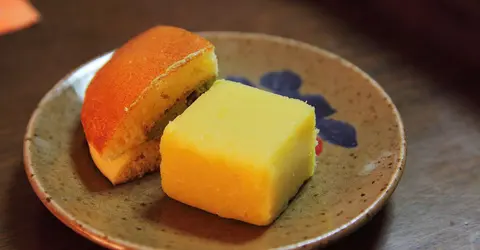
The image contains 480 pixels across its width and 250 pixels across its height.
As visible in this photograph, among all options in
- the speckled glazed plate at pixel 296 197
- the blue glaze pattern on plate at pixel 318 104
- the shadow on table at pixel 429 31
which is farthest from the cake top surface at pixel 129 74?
the shadow on table at pixel 429 31

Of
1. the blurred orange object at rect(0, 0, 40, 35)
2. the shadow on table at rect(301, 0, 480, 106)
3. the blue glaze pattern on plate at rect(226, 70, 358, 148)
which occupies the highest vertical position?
the blurred orange object at rect(0, 0, 40, 35)

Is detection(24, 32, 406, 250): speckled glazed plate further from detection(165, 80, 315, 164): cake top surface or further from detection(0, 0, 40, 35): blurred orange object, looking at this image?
detection(0, 0, 40, 35): blurred orange object

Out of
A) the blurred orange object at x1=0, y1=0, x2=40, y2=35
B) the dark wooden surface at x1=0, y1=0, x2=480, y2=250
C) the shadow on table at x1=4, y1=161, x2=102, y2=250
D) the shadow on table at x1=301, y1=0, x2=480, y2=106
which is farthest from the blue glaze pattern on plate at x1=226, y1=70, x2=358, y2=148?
the blurred orange object at x1=0, y1=0, x2=40, y2=35

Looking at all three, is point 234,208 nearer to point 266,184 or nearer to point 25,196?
point 266,184

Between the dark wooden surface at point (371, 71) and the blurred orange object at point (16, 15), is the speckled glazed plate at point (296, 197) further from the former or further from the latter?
the blurred orange object at point (16, 15)

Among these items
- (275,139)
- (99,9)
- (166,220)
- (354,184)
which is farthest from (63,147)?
(99,9)

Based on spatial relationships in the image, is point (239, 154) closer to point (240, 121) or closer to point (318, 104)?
point (240, 121)
